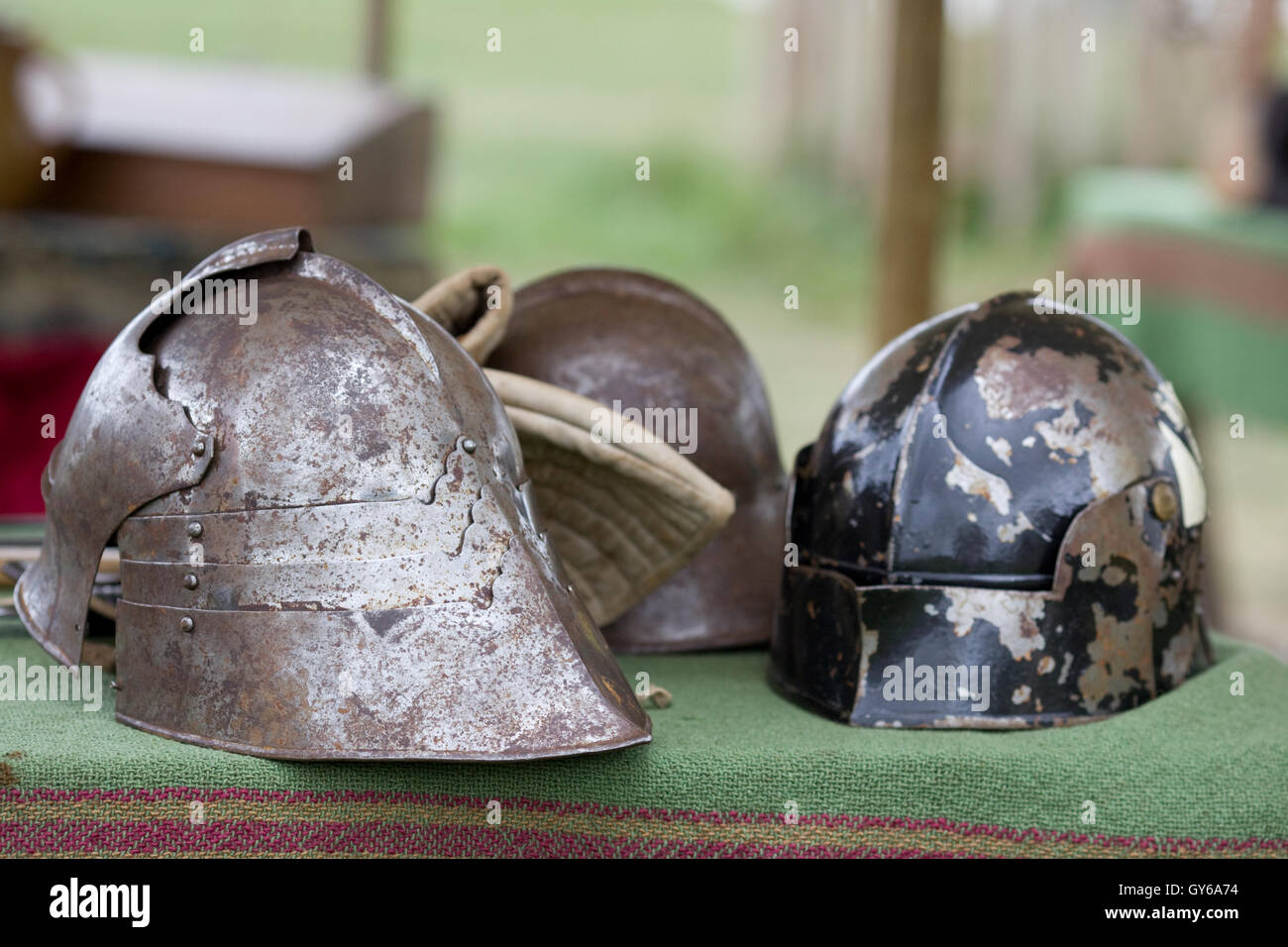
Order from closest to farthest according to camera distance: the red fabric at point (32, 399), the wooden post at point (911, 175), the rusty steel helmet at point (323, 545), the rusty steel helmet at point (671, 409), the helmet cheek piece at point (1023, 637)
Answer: the rusty steel helmet at point (323, 545) < the helmet cheek piece at point (1023, 637) < the rusty steel helmet at point (671, 409) < the wooden post at point (911, 175) < the red fabric at point (32, 399)

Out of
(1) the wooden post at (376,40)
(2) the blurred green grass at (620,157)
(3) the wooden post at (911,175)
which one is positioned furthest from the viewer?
(2) the blurred green grass at (620,157)

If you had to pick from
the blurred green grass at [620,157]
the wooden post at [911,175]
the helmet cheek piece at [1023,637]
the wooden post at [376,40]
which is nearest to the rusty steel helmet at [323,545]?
the helmet cheek piece at [1023,637]

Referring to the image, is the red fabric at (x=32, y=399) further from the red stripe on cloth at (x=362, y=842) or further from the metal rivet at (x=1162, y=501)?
the metal rivet at (x=1162, y=501)

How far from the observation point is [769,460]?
204 cm

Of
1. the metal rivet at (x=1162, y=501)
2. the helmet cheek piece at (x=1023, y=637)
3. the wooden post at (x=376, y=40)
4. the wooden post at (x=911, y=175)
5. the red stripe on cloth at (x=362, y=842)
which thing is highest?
the wooden post at (x=376, y=40)

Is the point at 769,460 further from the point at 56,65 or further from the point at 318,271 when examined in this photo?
the point at 56,65

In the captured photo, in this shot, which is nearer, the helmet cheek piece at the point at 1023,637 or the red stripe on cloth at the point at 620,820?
the red stripe on cloth at the point at 620,820

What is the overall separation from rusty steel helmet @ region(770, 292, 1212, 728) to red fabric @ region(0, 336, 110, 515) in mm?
2497

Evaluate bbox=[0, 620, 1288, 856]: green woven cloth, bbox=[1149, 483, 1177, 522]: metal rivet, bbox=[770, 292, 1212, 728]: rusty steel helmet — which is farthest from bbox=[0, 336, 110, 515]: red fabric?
bbox=[1149, 483, 1177, 522]: metal rivet

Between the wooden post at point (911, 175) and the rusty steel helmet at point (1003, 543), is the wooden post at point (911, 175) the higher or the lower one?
the higher one

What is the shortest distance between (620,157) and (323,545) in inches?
317

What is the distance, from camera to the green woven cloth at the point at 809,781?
135 centimetres

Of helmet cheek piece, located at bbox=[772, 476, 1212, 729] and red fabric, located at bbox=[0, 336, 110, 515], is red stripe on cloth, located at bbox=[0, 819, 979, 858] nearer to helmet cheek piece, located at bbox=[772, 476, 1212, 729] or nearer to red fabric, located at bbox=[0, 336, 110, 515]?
helmet cheek piece, located at bbox=[772, 476, 1212, 729]

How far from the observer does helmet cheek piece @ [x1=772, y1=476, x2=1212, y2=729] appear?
1.54 meters
